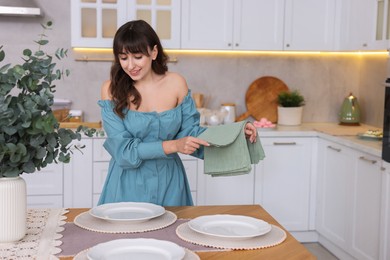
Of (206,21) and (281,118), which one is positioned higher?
(206,21)

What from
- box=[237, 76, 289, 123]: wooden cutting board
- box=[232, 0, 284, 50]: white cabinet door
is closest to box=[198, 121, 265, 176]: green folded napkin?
box=[232, 0, 284, 50]: white cabinet door

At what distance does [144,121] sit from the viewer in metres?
2.52

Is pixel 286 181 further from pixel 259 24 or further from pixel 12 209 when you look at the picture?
pixel 12 209

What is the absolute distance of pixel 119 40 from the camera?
7.84ft

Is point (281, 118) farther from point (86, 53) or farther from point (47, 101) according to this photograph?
point (47, 101)

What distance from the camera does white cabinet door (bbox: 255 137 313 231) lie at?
440cm

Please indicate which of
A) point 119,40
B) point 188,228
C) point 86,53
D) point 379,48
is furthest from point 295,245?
point 86,53

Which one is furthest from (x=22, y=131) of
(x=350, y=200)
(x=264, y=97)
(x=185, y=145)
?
(x=264, y=97)

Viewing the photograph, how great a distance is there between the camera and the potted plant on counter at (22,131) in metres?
1.65

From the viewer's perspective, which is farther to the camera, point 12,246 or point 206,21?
point 206,21

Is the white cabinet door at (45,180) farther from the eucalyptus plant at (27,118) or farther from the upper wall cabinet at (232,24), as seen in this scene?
the eucalyptus plant at (27,118)

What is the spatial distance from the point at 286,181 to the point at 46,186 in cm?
172

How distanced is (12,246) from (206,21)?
2991 millimetres

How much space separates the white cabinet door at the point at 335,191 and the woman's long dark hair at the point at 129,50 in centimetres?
182
